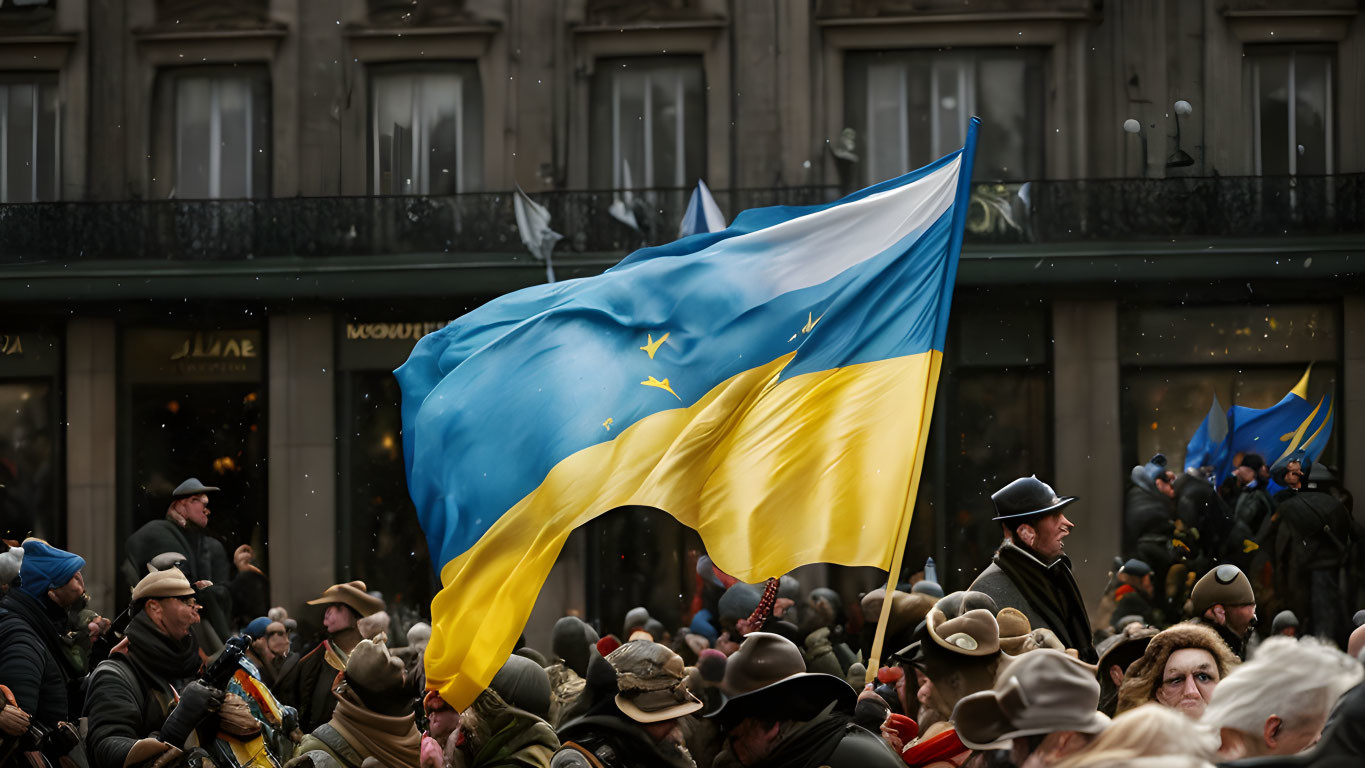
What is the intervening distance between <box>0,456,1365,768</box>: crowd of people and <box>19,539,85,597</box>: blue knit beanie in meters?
0.01

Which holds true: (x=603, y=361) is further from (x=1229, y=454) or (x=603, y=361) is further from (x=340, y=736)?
(x=1229, y=454)

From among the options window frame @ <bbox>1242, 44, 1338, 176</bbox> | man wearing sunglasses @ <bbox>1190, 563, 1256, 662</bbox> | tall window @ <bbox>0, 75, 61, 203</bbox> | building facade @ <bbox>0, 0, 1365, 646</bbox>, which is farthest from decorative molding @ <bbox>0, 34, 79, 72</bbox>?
man wearing sunglasses @ <bbox>1190, 563, 1256, 662</bbox>

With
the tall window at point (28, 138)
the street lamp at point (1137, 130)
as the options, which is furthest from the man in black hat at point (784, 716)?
the tall window at point (28, 138)

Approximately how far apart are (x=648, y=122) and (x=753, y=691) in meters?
17.7

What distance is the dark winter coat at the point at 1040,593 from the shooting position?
7.99m

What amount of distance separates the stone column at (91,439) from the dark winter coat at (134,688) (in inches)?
615

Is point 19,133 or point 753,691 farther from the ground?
point 19,133

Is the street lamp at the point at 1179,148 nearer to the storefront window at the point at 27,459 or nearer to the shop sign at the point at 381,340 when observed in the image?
the shop sign at the point at 381,340

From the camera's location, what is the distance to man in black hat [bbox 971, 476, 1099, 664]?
8008 mm

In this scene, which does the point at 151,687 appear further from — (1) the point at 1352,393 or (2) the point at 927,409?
(1) the point at 1352,393

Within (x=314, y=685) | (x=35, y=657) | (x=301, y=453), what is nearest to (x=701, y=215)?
(x=301, y=453)

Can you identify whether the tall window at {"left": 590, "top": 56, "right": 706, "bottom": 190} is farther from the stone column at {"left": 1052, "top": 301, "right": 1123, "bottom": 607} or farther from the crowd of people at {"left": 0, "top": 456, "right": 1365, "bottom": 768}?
the crowd of people at {"left": 0, "top": 456, "right": 1365, "bottom": 768}

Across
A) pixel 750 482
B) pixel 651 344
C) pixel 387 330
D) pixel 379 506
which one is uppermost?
pixel 387 330

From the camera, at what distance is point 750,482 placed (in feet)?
25.9
